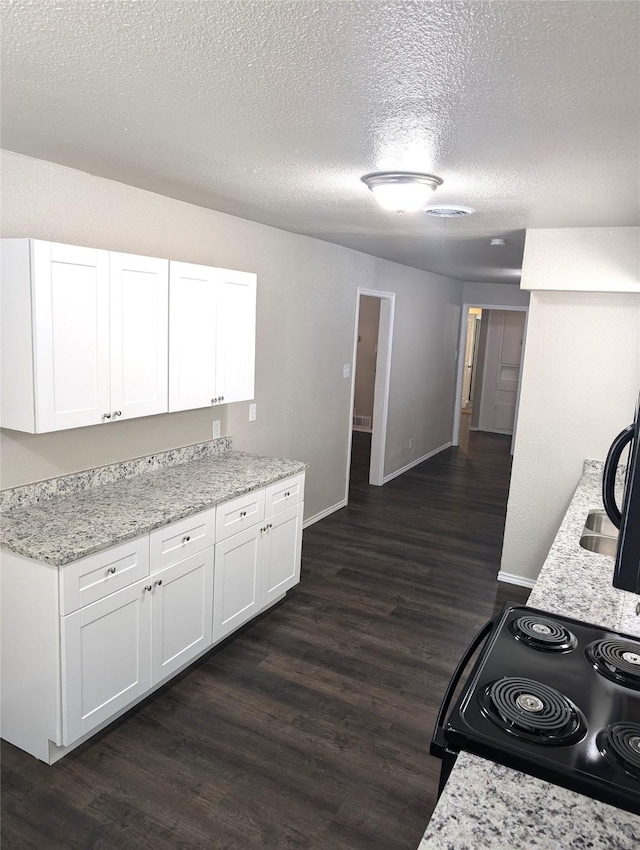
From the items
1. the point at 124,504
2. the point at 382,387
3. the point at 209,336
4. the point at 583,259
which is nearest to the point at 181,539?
the point at 124,504

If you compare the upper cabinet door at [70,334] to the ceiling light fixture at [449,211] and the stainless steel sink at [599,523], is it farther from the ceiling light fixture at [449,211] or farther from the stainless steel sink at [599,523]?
the stainless steel sink at [599,523]

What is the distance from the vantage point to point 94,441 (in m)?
3.09

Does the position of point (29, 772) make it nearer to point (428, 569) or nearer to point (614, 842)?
point (614, 842)

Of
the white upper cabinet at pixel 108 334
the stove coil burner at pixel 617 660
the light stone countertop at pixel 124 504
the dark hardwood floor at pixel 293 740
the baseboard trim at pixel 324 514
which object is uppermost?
the white upper cabinet at pixel 108 334

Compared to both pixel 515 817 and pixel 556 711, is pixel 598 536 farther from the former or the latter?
pixel 515 817

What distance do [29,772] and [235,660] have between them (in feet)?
3.66

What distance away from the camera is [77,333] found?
8.47 feet

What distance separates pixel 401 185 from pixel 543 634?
6.03 ft

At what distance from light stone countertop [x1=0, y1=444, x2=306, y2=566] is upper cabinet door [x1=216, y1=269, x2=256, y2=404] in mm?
452

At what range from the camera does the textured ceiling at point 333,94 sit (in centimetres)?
129

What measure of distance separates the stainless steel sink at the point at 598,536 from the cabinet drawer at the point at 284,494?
Answer: 5.40ft

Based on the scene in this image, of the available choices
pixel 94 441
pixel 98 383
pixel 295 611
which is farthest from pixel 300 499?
pixel 98 383

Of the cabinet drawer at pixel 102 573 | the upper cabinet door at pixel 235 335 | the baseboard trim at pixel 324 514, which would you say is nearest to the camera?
the cabinet drawer at pixel 102 573

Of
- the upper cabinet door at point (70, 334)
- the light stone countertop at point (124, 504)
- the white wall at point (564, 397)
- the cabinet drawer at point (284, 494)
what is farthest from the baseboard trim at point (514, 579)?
the upper cabinet door at point (70, 334)
